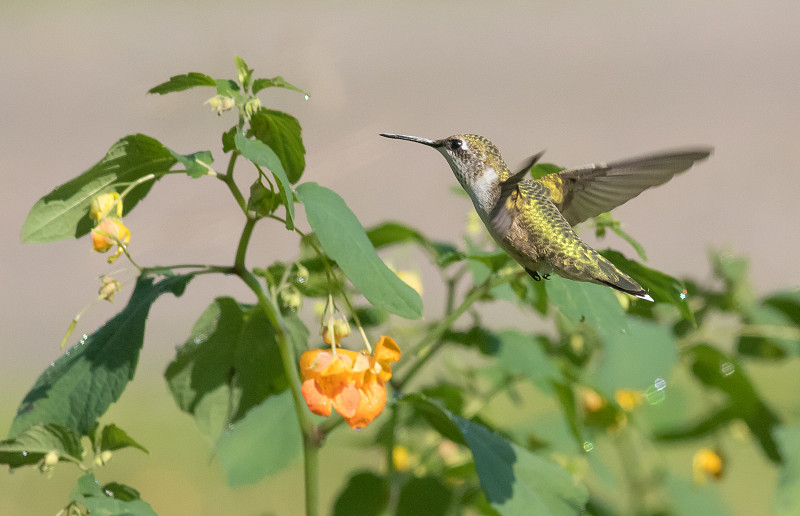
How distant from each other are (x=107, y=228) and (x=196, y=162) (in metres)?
0.13

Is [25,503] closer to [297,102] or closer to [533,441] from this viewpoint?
[533,441]

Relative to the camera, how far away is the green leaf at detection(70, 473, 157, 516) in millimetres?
846

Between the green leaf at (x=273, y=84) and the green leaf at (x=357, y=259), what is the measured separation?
0.40ft

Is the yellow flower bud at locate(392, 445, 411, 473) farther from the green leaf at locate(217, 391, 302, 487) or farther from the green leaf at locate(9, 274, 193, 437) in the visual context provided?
the green leaf at locate(9, 274, 193, 437)

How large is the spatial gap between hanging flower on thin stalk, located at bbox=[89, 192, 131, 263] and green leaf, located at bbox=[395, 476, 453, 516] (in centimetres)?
63

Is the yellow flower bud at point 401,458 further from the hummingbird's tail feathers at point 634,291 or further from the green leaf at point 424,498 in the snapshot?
the hummingbird's tail feathers at point 634,291

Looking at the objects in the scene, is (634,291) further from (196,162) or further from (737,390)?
(737,390)

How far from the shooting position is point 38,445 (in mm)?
911

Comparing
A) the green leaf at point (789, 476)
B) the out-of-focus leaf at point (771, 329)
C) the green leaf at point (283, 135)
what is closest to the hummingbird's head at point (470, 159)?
the green leaf at point (283, 135)

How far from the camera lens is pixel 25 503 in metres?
2.77

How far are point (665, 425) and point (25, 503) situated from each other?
2.06m

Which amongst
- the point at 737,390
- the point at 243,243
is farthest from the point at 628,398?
the point at 243,243

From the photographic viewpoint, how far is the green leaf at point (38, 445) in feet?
2.96

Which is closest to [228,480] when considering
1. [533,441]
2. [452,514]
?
[452,514]
